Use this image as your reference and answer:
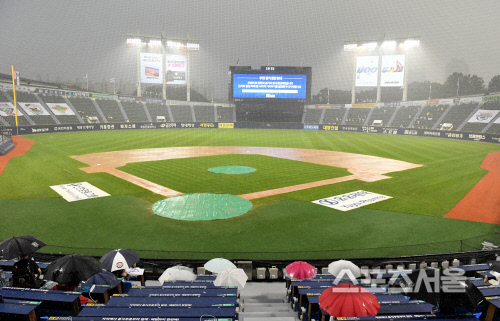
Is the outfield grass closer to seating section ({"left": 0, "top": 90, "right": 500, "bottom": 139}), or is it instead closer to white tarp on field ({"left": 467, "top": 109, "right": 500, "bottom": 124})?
seating section ({"left": 0, "top": 90, "right": 500, "bottom": 139})

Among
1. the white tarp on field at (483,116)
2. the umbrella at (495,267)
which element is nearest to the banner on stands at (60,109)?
the umbrella at (495,267)

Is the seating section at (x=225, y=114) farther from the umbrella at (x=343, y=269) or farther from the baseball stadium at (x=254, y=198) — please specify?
the umbrella at (x=343, y=269)

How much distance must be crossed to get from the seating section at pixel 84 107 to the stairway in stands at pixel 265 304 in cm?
6323

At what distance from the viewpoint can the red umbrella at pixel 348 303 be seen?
523 cm

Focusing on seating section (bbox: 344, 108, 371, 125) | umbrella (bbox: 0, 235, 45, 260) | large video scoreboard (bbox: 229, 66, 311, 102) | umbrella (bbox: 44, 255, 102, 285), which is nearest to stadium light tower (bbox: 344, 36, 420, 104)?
seating section (bbox: 344, 108, 371, 125)

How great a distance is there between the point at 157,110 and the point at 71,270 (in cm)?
7560

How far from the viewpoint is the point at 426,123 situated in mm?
65000

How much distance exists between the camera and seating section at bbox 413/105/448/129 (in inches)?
2537

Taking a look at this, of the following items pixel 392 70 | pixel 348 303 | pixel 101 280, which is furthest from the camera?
pixel 392 70

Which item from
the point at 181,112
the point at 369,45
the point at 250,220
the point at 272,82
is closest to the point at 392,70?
the point at 369,45

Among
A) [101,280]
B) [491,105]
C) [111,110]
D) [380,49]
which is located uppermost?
[380,49]

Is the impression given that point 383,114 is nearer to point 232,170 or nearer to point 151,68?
point 151,68

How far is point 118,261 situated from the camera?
8648 millimetres

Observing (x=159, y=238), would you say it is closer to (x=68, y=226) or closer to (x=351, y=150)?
(x=68, y=226)
